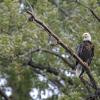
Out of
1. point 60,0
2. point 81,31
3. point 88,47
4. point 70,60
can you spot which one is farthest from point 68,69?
point 60,0

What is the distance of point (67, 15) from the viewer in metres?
15.4

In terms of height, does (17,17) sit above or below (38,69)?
above

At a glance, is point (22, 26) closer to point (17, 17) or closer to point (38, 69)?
point (17, 17)

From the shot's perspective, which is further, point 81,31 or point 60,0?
point 60,0

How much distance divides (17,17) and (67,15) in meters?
2.89

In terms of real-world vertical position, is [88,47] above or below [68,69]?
above

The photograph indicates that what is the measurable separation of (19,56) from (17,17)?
1046 millimetres

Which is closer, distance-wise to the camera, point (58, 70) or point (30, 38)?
point (30, 38)

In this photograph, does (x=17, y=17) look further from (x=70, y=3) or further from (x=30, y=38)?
(x=70, y=3)

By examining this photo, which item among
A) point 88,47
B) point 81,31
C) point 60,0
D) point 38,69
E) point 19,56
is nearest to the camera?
point 88,47

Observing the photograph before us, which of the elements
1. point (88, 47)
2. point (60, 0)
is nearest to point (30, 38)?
point (88, 47)

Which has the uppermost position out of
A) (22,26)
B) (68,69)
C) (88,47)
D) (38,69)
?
(88,47)

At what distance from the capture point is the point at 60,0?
15.8m

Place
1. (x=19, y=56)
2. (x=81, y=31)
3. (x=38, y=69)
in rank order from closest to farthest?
(x=19, y=56)
(x=81, y=31)
(x=38, y=69)
